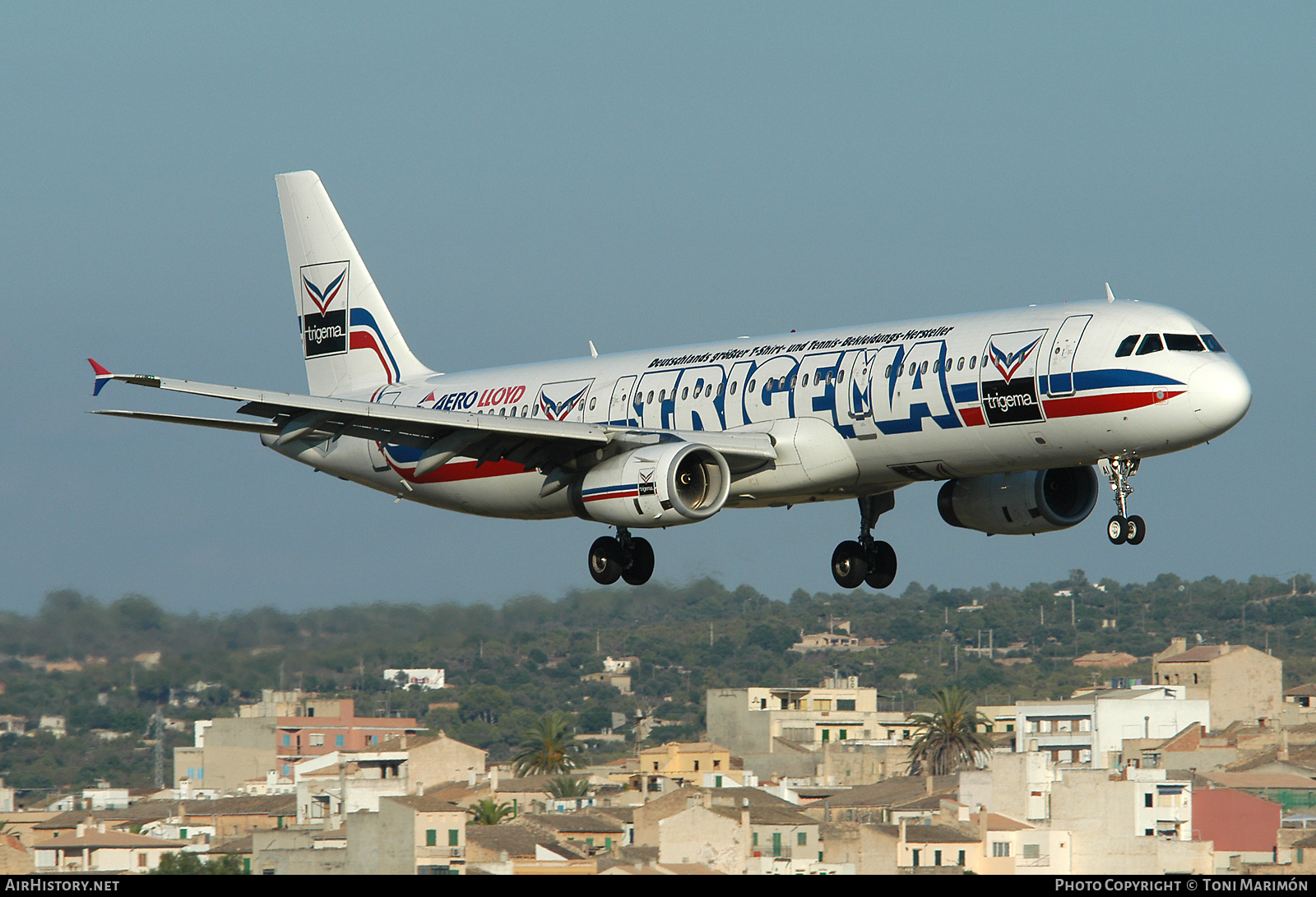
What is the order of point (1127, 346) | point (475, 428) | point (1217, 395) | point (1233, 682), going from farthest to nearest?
point (1233, 682), point (475, 428), point (1127, 346), point (1217, 395)

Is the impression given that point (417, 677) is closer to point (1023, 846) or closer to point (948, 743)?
point (1023, 846)

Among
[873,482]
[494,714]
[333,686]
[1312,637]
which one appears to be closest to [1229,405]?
[873,482]

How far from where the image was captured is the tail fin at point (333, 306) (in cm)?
5144

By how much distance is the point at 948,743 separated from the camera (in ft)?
414

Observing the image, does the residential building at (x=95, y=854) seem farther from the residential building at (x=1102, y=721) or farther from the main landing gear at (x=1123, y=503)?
the residential building at (x=1102, y=721)

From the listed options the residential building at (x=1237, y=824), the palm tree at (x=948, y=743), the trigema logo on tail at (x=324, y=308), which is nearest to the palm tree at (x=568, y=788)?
the palm tree at (x=948, y=743)

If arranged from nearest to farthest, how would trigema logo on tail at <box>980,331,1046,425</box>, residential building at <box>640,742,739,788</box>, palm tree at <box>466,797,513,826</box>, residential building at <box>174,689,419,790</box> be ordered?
trigema logo on tail at <box>980,331,1046,425</box>
residential building at <box>174,689,419,790</box>
palm tree at <box>466,797,513,826</box>
residential building at <box>640,742,739,788</box>

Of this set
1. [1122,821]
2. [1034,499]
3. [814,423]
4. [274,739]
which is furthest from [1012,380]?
[274,739]

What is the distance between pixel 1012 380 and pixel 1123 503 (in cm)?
327

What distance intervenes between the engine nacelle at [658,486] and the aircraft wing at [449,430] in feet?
1.51

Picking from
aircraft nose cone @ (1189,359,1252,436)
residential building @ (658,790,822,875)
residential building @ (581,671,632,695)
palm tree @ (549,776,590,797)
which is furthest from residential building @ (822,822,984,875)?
residential building @ (581,671,632,695)

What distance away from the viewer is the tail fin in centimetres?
5144

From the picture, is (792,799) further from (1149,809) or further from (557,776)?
(1149,809)

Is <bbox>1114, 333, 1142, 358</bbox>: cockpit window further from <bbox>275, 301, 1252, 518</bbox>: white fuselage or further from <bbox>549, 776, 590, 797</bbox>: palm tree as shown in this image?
<bbox>549, 776, 590, 797</bbox>: palm tree
